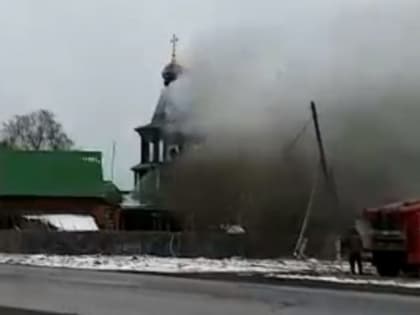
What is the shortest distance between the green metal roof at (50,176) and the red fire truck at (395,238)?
45143 mm

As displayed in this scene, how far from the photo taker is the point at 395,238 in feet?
125

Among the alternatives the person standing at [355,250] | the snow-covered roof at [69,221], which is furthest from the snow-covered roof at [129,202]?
the person standing at [355,250]

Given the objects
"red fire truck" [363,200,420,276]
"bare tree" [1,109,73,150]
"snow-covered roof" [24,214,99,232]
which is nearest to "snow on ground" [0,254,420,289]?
"red fire truck" [363,200,420,276]

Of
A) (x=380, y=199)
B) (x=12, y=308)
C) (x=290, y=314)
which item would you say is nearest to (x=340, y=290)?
(x=290, y=314)

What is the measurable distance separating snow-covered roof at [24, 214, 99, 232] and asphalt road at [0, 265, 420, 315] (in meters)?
47.2

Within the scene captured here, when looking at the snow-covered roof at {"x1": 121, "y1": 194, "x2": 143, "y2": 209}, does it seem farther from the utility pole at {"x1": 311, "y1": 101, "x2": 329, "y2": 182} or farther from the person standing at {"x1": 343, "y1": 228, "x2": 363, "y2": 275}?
the person standing at {"x1": 343, "y1": 228, "x2": 363, "y2": 275}

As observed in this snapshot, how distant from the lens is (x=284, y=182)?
6203cm

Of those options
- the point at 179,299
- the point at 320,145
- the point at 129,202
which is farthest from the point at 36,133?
the point at 179,299

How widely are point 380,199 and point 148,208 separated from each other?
2653 centimetres

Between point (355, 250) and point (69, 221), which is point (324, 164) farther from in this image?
point (69, 221)

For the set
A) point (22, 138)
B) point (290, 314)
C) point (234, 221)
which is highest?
point (22, 138)

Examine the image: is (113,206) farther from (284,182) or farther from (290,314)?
(290,314)

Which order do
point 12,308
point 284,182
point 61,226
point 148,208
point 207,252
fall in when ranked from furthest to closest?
point 148,208 → point 61,226 → point 284,182 → point 207,252 → point 12,308

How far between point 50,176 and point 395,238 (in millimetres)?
49458
